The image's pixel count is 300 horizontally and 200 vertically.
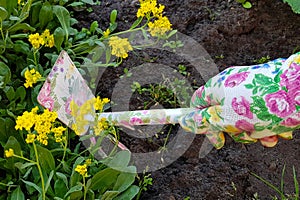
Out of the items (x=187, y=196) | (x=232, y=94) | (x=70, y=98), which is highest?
(x=232, y=94)

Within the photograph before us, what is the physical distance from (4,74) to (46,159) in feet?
0.92

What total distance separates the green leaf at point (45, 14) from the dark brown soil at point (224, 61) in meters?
0.23

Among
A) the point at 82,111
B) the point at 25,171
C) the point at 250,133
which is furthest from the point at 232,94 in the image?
the point at 25,171

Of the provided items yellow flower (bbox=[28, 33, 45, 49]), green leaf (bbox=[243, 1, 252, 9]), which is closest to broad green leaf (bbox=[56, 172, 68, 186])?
yellow flower (bbox=[28, 33, 45, 49])

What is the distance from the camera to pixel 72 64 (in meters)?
1.61

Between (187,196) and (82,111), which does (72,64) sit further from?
(187,196)

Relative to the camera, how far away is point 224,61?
1961mm

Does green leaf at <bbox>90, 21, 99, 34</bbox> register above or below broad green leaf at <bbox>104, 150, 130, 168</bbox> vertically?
above

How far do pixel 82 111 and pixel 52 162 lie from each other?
0.18 meters

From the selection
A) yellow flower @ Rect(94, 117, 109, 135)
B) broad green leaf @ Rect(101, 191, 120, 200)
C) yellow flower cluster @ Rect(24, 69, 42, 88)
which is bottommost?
broad green leaf @ Rect(101, 191, 120, 200)

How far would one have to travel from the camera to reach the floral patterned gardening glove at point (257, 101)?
123 centimetres

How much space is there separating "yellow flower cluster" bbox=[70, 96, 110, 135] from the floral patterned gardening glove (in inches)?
10.1

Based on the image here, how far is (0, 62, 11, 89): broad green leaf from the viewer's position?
156 centimetres

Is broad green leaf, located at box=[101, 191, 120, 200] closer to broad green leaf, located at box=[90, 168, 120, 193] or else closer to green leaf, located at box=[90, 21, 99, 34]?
broad green leaf, located at box=[90, 168, 120, 193]
